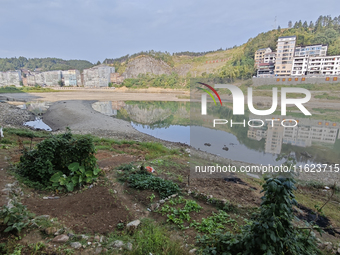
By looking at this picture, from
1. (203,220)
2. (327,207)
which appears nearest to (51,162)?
(203,220)

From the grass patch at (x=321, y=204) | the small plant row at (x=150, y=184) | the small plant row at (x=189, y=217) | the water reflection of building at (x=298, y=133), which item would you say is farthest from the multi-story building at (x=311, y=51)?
the small plant row at (x=189, y=217)

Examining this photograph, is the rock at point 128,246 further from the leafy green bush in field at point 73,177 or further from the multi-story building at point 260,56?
the multi-story building at point 260,56

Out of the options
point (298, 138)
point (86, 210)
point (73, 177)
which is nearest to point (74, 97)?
point (73, 177)

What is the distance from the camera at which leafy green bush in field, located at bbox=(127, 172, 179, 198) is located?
5.28 meters

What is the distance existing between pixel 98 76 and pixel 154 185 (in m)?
123

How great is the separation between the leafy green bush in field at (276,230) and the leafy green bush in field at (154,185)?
258 cm

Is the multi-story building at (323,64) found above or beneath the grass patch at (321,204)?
above

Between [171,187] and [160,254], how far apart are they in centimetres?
245

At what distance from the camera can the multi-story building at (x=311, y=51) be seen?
64625 mm

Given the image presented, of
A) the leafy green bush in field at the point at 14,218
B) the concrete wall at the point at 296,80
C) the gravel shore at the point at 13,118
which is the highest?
the concrete wall at the point at 296,80

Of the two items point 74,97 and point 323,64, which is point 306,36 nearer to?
point 323,64

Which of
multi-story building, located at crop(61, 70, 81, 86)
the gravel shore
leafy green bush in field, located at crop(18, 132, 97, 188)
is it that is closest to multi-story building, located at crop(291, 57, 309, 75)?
the gravel shore

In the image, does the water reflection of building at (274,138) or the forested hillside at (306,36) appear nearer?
the water reflection of building at (274,138)

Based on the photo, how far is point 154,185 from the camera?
5566mm
